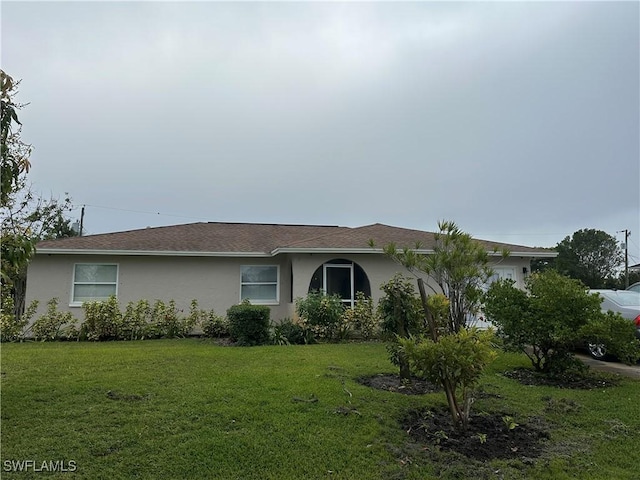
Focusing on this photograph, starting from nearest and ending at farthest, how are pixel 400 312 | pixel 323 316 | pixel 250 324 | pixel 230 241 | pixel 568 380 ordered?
pixel 400 312
pixel 568 380
pixel 250 324
pixel 323 316
pixel 230 241

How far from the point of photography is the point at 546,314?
A: 7480 millimetres

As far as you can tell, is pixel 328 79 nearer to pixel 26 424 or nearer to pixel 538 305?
pixel 538 305

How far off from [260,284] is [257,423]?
1019 centimetres

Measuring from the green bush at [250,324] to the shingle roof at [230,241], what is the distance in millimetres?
2647

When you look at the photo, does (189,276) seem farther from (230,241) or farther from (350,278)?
(350,278)

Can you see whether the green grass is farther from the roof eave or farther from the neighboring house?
the neighboring house

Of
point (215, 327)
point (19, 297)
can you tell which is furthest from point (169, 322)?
point (19, 297)

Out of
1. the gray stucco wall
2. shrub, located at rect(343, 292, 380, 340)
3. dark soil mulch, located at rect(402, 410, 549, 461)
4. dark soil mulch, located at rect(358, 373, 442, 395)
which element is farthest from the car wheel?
dark soil mulch, located at rect(402, 410, 549, 461)

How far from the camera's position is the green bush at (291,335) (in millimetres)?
11844

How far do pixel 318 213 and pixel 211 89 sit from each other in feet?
45.8

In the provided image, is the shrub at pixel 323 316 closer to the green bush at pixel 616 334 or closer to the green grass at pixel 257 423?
the green grass at pixel 257 423

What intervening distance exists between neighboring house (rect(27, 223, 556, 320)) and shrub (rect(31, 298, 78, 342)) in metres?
0.62

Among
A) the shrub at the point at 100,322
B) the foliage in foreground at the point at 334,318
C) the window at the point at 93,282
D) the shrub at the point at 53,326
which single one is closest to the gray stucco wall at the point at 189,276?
the window at the point at 93,282

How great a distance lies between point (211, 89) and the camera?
13.2 metres
